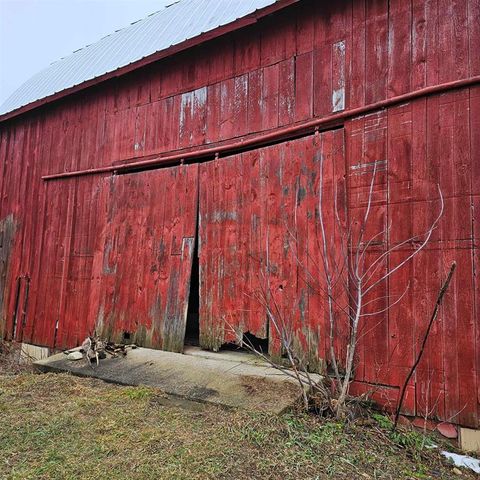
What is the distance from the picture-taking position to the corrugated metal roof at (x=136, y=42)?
555 cm

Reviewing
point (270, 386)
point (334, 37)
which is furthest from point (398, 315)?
point (334, 37)

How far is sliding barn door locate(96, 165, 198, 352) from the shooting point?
194 inches

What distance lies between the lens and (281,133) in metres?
4.32

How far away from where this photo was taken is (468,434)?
3.04m

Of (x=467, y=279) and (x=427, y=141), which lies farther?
(x=427, y=141)

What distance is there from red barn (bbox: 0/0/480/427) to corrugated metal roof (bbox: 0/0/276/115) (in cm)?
8

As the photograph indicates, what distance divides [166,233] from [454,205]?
3.28 metres

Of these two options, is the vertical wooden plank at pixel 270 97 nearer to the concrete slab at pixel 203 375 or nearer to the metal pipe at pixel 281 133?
the metal pipe at pixel 281 133

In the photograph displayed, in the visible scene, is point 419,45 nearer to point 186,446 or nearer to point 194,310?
point 186,446

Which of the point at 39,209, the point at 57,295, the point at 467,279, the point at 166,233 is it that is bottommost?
the point at 57,295

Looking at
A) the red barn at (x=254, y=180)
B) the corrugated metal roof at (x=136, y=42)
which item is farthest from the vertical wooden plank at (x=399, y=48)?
the corrugated metal roof at (x=136, y=42)

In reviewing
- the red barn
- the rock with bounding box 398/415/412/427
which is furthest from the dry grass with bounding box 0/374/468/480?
the red barn

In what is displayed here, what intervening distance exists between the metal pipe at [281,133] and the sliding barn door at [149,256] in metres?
0.15

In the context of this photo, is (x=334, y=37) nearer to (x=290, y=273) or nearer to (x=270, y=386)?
(x=290, y=273)
